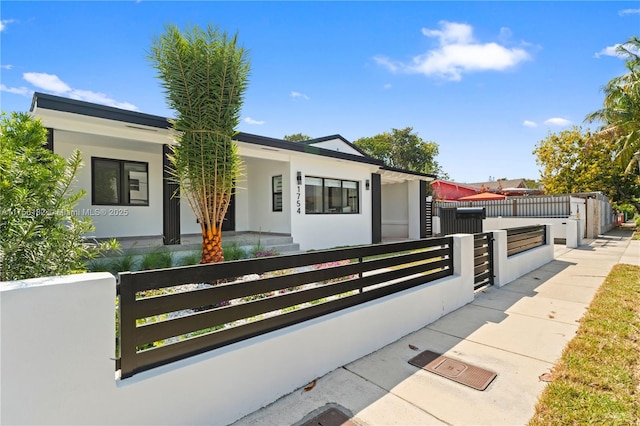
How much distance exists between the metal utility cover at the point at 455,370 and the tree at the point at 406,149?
95.4 feet

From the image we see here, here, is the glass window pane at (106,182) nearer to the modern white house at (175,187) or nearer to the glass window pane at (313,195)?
the modern white house at (175,187)

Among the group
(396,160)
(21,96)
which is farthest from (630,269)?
(396,160)

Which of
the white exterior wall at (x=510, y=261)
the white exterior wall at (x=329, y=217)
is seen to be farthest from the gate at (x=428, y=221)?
the white exterior wall at (x=510, y=261)

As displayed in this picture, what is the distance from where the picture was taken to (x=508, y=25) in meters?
8.17

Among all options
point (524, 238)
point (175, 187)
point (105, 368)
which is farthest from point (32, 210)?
point (524, 238)

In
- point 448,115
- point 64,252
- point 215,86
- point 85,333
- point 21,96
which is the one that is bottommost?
point 85,333

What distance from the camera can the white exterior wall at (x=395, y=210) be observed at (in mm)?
15266

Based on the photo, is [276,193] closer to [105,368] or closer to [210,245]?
[210,245]

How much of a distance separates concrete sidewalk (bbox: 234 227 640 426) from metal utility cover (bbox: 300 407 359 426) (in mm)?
51

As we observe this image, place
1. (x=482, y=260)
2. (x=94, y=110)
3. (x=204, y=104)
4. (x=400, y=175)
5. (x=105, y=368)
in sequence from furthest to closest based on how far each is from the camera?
1. (x=400, y=175)
2. (x=482, y=260)
3. (x=94, y=110)
4. (x=204, y=104)
5. (x=105, y=368)

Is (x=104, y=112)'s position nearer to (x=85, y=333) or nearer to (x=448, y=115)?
(x=85, y=333)

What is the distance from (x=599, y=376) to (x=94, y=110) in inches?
327

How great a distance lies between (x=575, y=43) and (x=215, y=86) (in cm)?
1091

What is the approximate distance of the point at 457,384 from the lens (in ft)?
9.29
